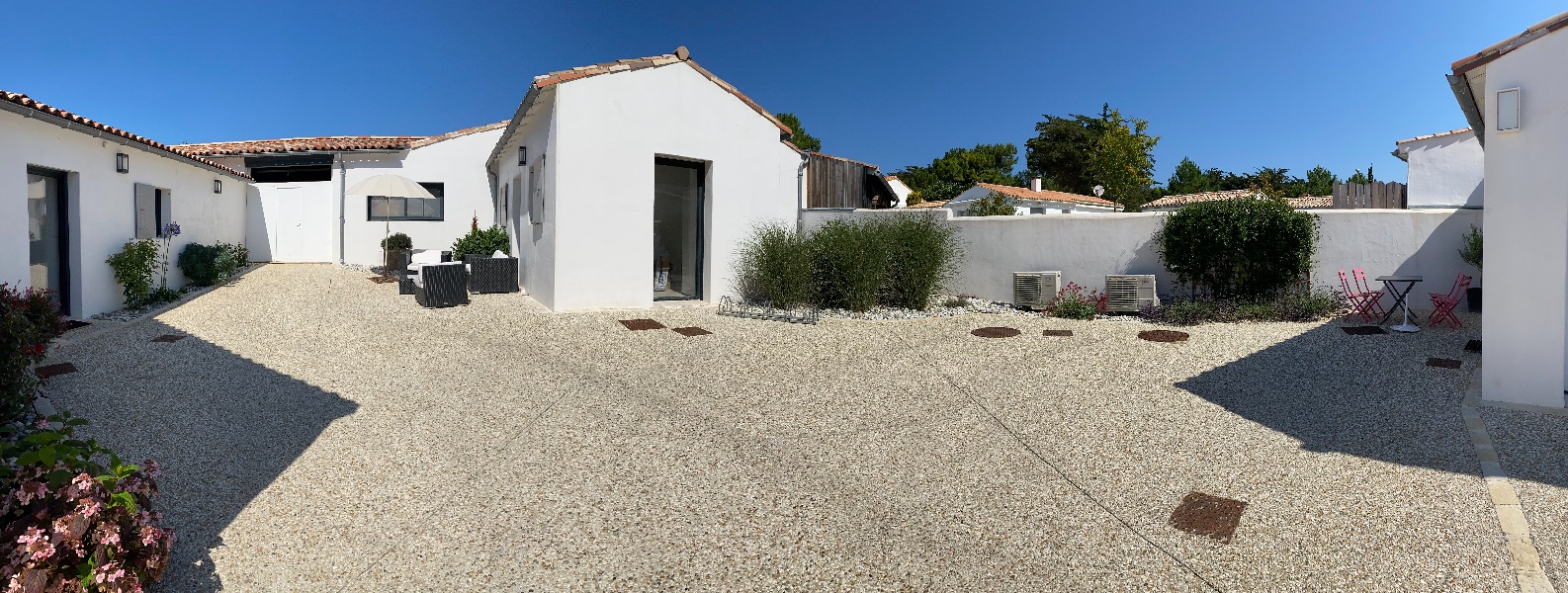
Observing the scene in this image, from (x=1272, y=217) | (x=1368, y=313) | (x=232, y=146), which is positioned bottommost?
(x=1368, y=313)

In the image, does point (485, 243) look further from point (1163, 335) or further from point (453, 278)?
point (1163, 335)

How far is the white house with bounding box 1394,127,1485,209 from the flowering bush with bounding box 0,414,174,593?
68.3ft

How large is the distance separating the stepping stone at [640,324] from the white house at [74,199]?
21.6ft

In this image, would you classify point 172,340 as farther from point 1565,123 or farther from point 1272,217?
point 1272,217

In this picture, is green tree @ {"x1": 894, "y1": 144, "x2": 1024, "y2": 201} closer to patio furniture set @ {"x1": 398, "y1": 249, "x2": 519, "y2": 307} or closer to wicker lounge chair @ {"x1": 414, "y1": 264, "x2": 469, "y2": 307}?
patio furniture set @ {"x1": 398, "y1": 249, "x2": 519, "y2": 307}

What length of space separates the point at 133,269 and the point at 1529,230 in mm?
15294

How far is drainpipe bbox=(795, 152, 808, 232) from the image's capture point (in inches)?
535

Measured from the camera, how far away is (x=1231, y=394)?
20.8ft

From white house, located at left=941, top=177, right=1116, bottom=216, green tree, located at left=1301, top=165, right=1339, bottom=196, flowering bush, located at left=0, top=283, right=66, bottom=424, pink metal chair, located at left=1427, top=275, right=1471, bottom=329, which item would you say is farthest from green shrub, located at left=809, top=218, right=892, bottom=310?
green tree, located at left=1301, top=165, right=1339, bottom=196

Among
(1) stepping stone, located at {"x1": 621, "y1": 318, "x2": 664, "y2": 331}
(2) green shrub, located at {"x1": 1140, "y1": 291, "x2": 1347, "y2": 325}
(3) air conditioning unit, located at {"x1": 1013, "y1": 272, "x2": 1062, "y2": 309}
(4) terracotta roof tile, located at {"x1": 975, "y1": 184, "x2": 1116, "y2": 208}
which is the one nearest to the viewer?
(1) stepping stone, located at {"x1": 621, "y1": 318, "x2": 664, "y2": 331}

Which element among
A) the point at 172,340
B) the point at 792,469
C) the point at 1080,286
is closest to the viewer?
the point at 792,469

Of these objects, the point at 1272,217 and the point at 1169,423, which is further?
the point at 1272,217

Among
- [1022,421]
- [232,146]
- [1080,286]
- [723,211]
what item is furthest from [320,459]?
[232,146]

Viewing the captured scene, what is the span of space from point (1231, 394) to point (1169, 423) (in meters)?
1.17
